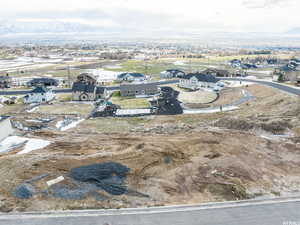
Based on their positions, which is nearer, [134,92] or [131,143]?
[131,143]

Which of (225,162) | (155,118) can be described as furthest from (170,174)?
(155,118)

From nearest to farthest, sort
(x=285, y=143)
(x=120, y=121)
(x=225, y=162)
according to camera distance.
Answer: (x=225, y=162) < (x=285, y=143) < (x=120, y=121)

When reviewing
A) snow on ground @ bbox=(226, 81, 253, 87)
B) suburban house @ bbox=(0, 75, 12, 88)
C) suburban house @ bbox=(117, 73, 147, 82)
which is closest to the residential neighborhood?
snow on ground @ bbox=(226, 81, 253, 87)

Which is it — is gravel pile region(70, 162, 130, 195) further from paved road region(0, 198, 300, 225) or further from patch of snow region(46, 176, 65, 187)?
paved road region(0, 198, 300, 225)

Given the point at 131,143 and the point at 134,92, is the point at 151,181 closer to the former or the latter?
the point at 131,143

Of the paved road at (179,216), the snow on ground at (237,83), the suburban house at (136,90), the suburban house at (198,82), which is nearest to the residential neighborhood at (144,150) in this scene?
the paved road at (179,216)

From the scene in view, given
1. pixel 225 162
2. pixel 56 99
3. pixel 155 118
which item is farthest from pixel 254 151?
pixel 56 99

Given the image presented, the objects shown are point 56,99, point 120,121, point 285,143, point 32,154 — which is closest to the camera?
point 32,154
